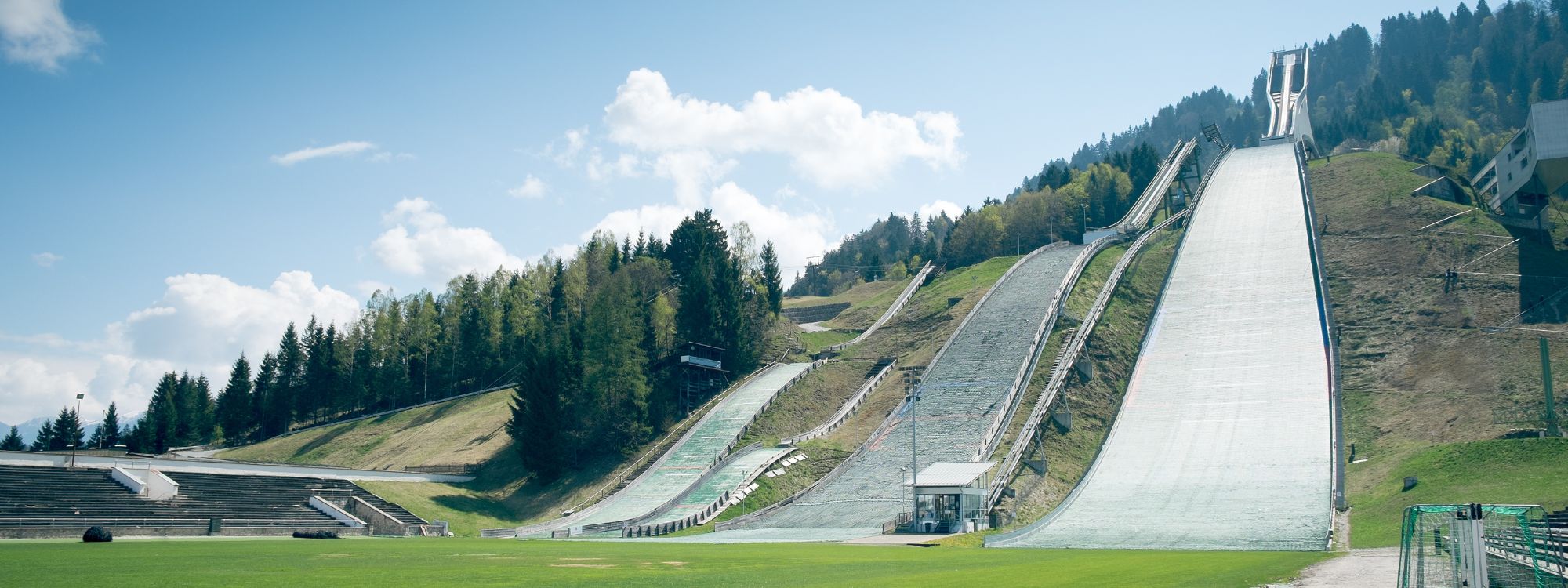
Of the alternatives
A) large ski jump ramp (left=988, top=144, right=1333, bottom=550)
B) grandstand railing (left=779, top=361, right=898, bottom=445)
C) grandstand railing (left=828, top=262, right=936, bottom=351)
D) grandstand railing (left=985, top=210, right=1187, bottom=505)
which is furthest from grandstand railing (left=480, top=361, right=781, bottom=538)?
large ski jump ramp (left=988, top=144, right=1333, bottom=550)

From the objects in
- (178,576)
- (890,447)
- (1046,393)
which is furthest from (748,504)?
A: (178,576)

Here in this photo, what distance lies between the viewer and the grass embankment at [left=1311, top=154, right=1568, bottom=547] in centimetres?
3144

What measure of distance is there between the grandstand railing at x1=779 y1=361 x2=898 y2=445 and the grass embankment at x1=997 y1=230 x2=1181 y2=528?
978 cm

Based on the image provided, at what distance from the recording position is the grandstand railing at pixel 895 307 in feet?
231

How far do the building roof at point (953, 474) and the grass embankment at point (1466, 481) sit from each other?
1159 cm

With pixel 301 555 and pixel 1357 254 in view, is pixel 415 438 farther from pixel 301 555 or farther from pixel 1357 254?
pixel 1357 254

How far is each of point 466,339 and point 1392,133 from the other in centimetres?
11904

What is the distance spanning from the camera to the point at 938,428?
4694cm

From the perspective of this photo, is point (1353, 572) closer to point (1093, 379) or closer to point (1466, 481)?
point (1466, 481)

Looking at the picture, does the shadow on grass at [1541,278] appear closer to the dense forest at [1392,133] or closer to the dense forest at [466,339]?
the dense forest at [1392,133]

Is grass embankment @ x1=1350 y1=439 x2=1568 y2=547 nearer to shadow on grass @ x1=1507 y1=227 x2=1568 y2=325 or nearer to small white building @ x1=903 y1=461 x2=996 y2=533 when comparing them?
small white building @ x1=903 y1=461 x2=996 y2=533

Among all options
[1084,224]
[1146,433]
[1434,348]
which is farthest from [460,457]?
[1084,224]

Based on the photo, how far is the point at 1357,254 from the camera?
6191 cm

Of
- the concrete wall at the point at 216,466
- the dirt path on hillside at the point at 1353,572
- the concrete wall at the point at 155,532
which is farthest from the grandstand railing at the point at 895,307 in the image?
the dirt path on hillside at the point at 1353,572
